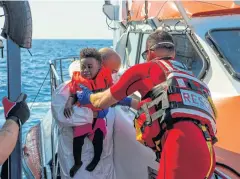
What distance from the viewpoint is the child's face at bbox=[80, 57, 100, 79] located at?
12.4 ft

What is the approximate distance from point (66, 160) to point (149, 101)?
1799 millimetres

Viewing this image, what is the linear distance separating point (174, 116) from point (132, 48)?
11.7ft

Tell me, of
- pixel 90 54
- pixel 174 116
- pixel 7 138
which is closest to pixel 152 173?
pixel 174 116

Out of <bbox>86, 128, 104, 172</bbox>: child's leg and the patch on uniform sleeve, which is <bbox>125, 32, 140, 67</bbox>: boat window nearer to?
<bbox>86, 128, 104, 172</bbox>: child's leg

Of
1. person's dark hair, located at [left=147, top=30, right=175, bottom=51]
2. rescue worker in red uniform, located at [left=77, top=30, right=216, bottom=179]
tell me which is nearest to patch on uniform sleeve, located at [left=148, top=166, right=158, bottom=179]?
rescue worker in red uniform, located at [left=77, top=30, right=216, bottom=179]

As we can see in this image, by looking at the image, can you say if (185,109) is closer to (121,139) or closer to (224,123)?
(224,123)

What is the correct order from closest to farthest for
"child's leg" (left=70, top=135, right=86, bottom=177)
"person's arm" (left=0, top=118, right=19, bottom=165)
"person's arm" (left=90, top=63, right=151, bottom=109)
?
"person's arm" (left=0, top=118, right=19, bottom=165)
"person's arm" (left=90, top=63, right=151, bottom=109)
"child's leg" (left=70, top=135, right=86, bottom=177)

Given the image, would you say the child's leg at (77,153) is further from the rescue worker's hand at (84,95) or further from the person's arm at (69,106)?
the rescue worker's hand at (84,95)

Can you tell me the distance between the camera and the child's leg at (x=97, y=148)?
399 cm

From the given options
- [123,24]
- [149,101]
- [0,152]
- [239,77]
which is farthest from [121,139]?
[123,24]

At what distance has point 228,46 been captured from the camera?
3.67 m

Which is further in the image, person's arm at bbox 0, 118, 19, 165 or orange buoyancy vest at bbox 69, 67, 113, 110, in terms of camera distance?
orange buoyancy vest at bbox 69, 67, 113, 110

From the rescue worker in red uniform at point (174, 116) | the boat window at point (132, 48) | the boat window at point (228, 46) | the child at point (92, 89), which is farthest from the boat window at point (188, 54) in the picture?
the boat window at point (132, 48)

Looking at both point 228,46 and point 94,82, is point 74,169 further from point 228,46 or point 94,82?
point 228,46
